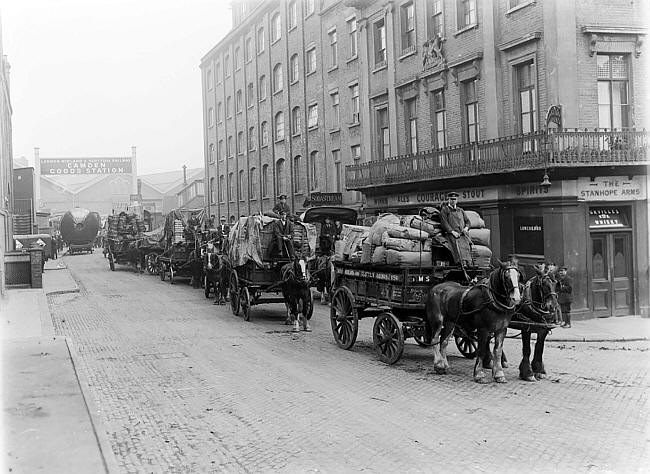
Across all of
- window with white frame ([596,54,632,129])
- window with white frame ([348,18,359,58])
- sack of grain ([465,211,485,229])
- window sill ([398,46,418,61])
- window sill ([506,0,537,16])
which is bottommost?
sack of grain ([465,211,485,229])

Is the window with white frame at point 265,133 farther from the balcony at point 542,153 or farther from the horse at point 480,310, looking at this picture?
the horse at point 480,310

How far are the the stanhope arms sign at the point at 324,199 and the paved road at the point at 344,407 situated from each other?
1387 centimetres

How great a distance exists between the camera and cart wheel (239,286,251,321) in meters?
15.6

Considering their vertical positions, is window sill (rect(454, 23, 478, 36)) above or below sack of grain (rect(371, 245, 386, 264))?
above

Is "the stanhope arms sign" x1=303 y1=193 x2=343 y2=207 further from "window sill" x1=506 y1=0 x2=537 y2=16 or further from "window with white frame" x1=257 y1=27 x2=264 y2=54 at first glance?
"window with white frame" x1=257 y1=27 x2=264 y2=54

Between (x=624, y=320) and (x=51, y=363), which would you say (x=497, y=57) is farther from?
(x=51, y=363)

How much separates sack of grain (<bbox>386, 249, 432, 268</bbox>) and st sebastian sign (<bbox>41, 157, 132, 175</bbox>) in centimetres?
6323

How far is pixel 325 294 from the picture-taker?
19.6 m

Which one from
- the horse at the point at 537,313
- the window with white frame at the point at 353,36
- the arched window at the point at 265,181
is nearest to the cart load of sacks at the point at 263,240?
the horse at the point at 537,313

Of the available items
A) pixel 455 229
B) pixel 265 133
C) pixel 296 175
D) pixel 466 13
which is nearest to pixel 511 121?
pixel 466 13

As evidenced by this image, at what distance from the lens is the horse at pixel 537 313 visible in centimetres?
923

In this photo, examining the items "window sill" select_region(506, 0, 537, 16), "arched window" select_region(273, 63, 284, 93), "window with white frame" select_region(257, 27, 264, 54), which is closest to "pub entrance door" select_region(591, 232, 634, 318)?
"window sill" select_region(506, 0, 537, 16)

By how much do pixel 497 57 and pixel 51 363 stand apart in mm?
13718

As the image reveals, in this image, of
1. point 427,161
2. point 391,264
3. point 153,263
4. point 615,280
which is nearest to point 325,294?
point 427,161
